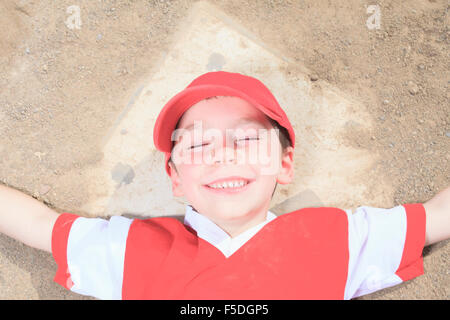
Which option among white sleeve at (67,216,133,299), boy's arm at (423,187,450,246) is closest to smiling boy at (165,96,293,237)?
white sleeve at (67,216,133,299)

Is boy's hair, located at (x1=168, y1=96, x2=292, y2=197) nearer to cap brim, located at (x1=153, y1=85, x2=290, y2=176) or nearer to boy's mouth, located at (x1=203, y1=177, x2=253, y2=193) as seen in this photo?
cap brim, located at (x1=153, y1=85, x2=290, y2=176)

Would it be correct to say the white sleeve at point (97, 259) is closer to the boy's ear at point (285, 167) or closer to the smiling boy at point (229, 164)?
the smiling boy at point (229, 164)

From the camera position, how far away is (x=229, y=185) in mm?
1324

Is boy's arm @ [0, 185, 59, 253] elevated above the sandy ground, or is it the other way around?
the sandy ground

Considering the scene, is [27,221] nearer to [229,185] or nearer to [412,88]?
[229,185]

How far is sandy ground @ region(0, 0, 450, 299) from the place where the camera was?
1.69 metres

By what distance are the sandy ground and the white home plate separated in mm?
49

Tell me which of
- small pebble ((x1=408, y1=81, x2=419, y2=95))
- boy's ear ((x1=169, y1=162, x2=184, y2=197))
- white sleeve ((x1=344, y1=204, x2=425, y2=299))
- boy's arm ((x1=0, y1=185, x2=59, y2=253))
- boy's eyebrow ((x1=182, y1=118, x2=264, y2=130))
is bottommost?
white sleeve ((x1=344, y1=204, x2=425, y2=299))

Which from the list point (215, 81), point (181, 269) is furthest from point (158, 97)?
point (181, 269)

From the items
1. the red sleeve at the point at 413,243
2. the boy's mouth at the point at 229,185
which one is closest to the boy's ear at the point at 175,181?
the boy's mouth at the point at 229,185

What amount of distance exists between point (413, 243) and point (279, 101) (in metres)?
0.79

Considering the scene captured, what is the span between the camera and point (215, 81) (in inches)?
52.5

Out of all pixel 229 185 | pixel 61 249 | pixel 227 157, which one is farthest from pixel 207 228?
pixel 61 249

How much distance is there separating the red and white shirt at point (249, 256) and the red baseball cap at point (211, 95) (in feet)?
1.12
